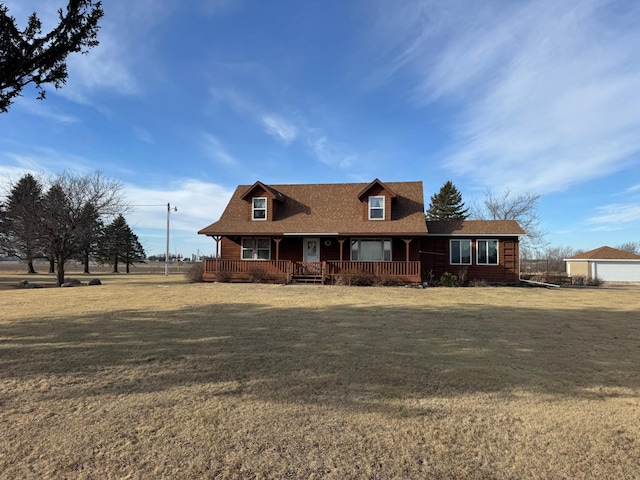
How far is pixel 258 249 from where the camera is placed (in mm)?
23953

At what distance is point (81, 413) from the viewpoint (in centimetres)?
407

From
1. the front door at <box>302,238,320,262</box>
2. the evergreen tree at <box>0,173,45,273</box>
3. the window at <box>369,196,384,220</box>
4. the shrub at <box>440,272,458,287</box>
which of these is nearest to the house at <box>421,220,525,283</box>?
the shrub at <box>440,272,458,287</box>

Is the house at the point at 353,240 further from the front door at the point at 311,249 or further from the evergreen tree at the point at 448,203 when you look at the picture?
the evergreen tree at the point at 448,203

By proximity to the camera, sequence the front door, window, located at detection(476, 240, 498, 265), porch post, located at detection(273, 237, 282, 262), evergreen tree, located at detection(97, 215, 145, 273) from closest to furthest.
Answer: porch post, located at detection(273, 237, 282, 262), window, located at detection(476, 240, 498, 265), the front door, evergreen tree, located at detection(97, 215, 145, 273)

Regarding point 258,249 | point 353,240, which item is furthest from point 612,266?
point 258,249

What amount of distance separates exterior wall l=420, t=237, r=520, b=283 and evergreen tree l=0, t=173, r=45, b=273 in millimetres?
22121

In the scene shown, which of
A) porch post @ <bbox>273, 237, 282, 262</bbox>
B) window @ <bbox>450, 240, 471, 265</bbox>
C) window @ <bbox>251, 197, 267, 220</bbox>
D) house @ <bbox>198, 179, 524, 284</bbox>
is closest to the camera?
house @ <bbox>198, 179, 524, 284</bbox>

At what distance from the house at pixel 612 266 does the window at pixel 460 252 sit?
16086mm

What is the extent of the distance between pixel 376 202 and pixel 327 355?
57.8ft

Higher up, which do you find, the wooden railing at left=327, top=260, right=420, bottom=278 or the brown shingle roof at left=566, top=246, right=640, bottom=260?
the brown shingle roof at left=566, top=246, right=640, bottom=260

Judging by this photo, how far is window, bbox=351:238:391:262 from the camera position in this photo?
23016 mm

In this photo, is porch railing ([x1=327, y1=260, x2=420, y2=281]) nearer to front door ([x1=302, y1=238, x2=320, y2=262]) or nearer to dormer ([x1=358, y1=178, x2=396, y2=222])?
front door ([x1=302, y1=238, x2=320, y2=262])

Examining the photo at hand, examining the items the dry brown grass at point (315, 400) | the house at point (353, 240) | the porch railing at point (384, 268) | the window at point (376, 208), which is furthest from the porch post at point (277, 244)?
the dry brown grass at point (315, 400)

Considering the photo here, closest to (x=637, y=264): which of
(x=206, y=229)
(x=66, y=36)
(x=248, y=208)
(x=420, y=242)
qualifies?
(x=420, y=242)
